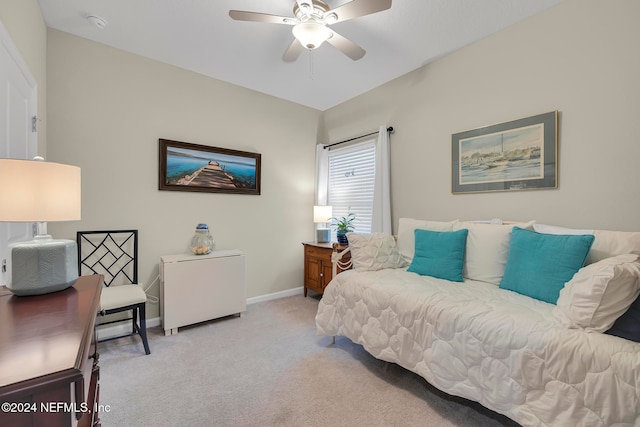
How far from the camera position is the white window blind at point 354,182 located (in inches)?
142

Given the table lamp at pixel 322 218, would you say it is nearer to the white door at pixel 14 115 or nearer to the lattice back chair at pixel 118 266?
the lattice back chair at pixel 118 266

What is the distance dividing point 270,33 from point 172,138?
1.48 meters

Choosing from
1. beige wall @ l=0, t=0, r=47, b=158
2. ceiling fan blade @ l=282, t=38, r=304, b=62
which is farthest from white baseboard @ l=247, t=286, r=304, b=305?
ceiling fan blade @ l=282, t=38, r=304, b=62

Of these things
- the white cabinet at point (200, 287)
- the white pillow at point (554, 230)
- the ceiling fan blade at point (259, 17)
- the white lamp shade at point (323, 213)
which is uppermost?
the ceiling fan blade at point (259, 17)

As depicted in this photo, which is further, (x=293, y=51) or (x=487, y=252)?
(x=293, y=51)

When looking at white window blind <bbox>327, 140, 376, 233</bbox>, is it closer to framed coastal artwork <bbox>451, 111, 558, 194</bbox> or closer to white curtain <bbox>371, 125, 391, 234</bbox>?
white curtain <bbox>371, 125, 391, 234</bbox>

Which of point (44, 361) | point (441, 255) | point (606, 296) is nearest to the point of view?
point (44, 361)

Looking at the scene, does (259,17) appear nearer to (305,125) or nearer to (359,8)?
(359,8)

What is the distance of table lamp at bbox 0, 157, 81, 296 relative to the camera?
40.9 inches

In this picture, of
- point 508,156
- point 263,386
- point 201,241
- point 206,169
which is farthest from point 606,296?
point 206,169

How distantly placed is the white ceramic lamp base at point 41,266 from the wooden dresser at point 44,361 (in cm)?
7

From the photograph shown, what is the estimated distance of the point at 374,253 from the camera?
2.50m

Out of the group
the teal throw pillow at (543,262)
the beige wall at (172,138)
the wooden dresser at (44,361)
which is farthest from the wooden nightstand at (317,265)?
the wooden dresser at (44,361)

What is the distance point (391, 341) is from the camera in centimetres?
192
